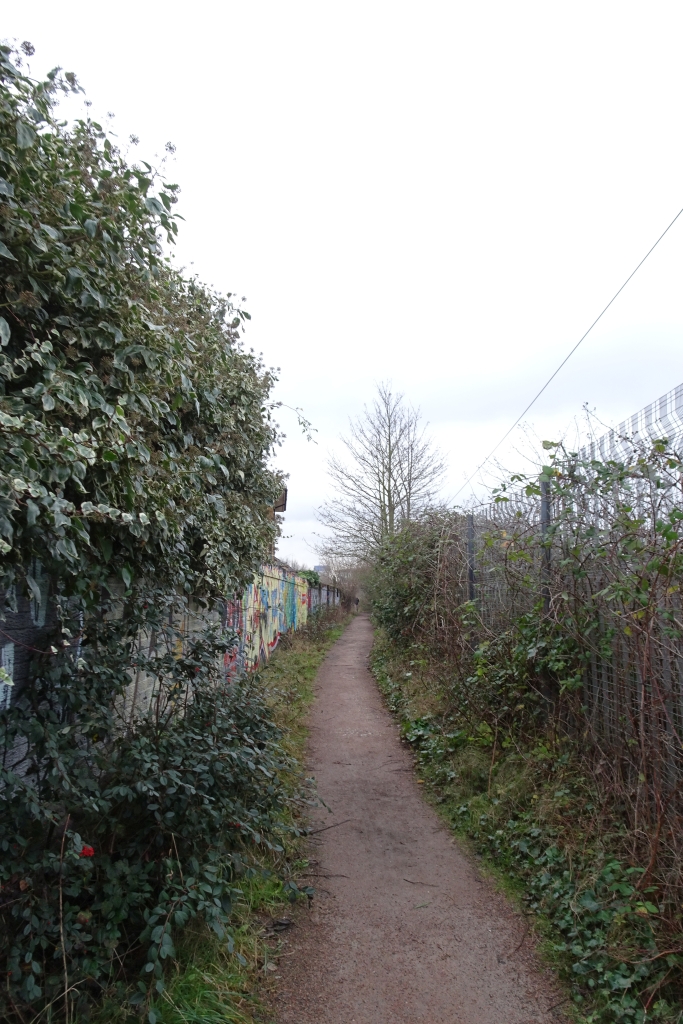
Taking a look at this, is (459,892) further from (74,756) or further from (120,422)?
(120,422)

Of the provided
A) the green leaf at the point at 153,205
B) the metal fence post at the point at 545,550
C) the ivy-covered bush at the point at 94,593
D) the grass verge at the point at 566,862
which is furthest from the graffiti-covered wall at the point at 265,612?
the green leaf at the point at 153,205

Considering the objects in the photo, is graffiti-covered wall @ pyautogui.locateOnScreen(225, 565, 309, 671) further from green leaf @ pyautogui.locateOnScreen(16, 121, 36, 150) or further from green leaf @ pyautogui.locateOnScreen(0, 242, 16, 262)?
green leaf @ pyautogui.locateOnScreen(16, 121, 36, 150)

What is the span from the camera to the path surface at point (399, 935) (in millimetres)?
3162

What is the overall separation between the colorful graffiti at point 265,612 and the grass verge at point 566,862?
2.24m

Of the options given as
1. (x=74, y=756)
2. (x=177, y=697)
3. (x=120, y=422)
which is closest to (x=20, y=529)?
(x=120, y=422)

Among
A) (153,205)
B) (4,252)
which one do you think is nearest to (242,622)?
(153,205)

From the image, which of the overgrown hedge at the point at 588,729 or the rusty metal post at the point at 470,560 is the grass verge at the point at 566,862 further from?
the rusty metal post at the point at 470,560

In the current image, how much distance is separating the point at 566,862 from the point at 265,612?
31.0 feet

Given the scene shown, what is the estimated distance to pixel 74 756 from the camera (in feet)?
9.23

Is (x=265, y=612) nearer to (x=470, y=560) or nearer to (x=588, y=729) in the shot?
(x=470, y=560)

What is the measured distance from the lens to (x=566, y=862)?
4.01 m

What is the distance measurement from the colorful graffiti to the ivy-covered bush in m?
1.06

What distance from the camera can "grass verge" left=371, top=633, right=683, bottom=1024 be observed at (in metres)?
2.99

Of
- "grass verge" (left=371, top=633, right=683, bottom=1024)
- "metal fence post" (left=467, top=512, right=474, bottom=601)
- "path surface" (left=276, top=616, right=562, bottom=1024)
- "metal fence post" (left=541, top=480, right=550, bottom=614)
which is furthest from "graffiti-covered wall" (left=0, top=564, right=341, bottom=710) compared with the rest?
"metal fence post" (left=467, top=512, right=474, bottom=601)
